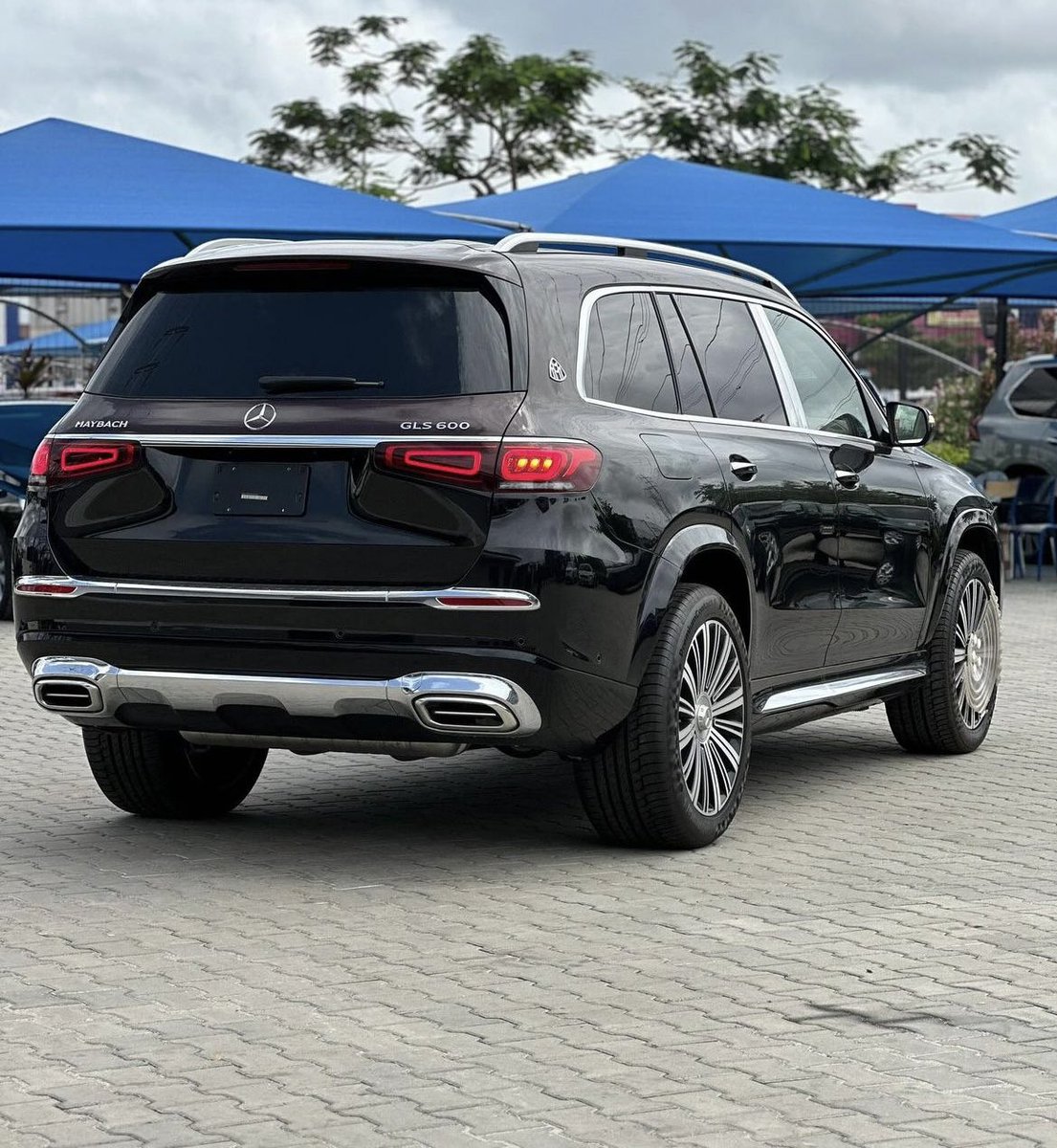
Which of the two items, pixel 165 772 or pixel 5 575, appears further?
pixel 5 575

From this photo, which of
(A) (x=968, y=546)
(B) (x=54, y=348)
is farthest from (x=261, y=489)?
(B) (x=54, y=348)

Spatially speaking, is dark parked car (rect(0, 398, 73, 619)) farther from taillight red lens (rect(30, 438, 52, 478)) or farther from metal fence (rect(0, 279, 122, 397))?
taillight red lens (rect(30, 438, 52, 478))

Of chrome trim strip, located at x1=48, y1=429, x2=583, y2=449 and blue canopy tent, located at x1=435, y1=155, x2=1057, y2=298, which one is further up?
Answer: blue canopy tent, located at x1=435, y1=155, x2=1057, y2=298

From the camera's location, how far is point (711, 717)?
22.6ft

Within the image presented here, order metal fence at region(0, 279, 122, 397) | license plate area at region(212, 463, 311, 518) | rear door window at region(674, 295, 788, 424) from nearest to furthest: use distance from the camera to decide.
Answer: license plate area at region(212, 463, 311, 518)
rear door window at region(674, 295, 788, 424)
metal fence at region(0, 279, 122, 397)

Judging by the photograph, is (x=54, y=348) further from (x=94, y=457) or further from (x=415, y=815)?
(x=94, y=457)

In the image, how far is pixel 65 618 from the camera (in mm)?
6527

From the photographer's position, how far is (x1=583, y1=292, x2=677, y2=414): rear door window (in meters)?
6.64

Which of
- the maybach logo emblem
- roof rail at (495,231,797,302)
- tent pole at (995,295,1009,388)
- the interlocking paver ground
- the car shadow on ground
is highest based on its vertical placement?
tent pole at (995,295,1009,388)

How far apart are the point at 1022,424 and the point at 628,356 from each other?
597 inches

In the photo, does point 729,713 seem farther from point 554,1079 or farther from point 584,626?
point 554,1079

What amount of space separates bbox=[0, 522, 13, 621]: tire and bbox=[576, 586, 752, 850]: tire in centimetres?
947

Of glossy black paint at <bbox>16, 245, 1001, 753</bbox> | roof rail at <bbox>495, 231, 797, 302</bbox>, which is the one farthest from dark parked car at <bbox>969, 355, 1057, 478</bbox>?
glossy black paint at <bbox>16, 245, 1001, 753</bbox>

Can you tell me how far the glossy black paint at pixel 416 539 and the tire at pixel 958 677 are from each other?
2107 mm
